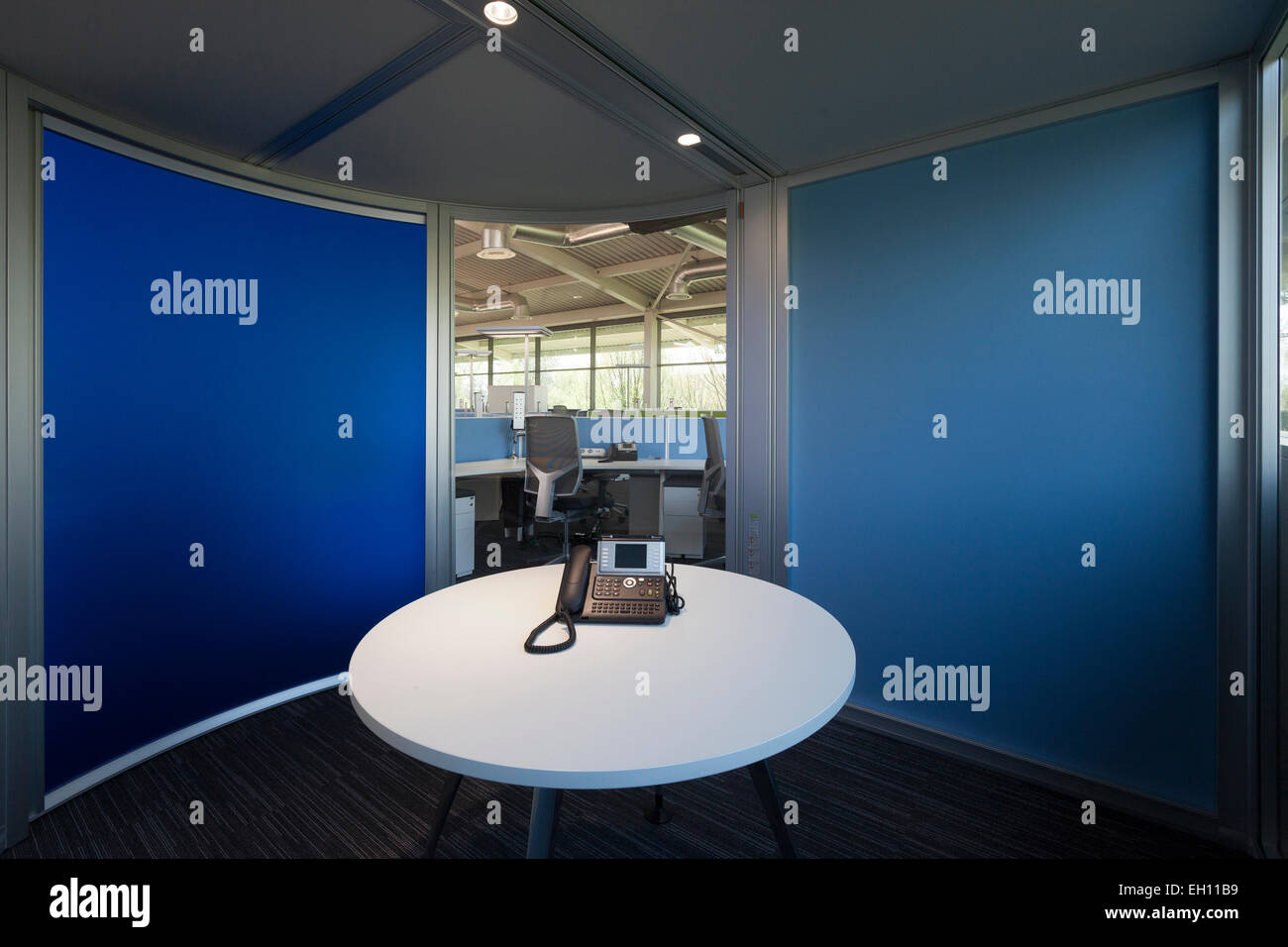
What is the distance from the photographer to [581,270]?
1016 centimetres

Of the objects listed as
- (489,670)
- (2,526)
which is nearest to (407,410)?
(2,526)

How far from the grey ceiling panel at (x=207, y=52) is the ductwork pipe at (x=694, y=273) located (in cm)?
658

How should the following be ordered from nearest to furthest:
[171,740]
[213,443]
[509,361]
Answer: [171,740], [213,443], [509,361]

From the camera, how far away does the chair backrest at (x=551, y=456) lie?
201 inches

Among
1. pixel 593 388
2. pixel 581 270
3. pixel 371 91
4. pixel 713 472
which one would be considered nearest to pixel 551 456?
pixel 713 472

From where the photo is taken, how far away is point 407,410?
→ 10.3 feet

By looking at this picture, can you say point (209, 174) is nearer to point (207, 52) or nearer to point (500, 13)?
point (207, 52)

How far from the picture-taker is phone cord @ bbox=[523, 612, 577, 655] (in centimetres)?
122

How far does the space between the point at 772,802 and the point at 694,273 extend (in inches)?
315

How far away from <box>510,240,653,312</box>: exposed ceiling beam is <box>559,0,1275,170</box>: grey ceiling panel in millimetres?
6397

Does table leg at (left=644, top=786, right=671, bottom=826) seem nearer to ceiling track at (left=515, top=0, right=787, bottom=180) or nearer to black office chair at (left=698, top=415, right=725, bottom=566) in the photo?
ceiling track at (left=515, top=0, right=787, bottom=180)
